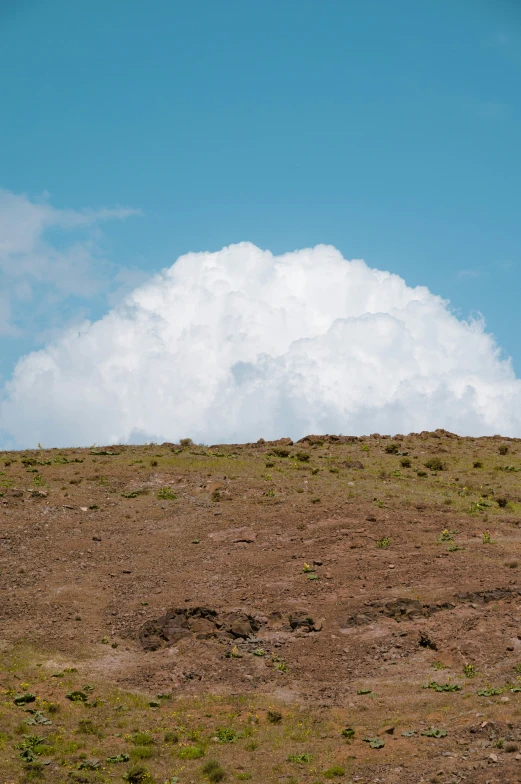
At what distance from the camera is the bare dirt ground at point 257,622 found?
19.9 metres

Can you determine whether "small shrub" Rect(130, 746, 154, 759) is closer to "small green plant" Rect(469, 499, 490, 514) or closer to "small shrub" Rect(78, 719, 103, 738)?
"small shrub" Rect(78, 719, 103, 738)

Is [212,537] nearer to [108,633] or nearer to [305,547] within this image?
[305,547]

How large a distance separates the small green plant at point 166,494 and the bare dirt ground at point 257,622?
157 mm

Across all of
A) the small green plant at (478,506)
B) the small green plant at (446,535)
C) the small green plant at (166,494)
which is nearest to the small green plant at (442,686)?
the small green plant at (446,535)

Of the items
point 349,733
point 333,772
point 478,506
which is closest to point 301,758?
point 333,772

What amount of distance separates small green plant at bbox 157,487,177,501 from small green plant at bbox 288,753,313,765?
21.8m

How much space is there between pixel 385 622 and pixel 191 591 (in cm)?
781

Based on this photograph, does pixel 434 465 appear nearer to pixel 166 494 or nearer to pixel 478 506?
pixel 478 506

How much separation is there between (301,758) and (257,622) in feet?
29.2

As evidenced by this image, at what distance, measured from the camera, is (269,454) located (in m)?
50.1

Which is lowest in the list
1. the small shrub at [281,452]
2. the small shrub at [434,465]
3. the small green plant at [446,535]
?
the small green plant at [446,535]

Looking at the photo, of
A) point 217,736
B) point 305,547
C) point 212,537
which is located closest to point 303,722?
point 217,736

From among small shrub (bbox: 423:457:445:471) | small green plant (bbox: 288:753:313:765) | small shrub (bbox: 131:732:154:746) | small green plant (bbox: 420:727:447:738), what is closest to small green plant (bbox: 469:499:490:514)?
small shrub (bbox: 423:457:445:471)

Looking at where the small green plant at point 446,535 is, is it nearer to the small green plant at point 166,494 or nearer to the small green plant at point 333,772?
the small green plant at point 166,494
